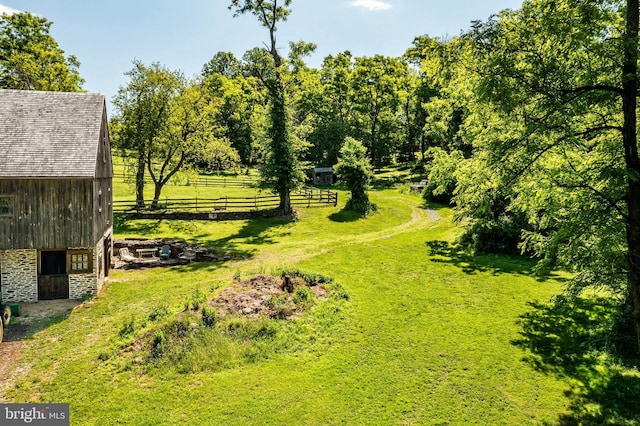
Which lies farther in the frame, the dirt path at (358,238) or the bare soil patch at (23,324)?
the dirt path at (358,238)

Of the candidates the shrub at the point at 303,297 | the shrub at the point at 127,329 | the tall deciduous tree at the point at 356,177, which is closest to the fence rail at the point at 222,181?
the tall deciduous tree at the point at 356,177

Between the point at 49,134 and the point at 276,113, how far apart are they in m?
19.5

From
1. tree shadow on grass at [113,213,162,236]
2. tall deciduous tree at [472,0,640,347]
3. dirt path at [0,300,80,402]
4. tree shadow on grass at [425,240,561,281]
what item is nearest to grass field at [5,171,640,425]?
tree shadow on grass at [425,240,561,281]

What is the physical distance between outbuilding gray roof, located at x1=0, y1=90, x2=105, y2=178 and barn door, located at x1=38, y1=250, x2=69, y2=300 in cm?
450

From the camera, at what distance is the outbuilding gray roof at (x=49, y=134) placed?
1838 cm

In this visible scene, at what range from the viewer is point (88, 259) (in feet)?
65.3

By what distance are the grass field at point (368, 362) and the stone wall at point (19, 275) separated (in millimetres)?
3007

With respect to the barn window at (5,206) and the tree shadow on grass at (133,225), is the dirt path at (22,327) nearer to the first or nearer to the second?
the barn window at (5,206)

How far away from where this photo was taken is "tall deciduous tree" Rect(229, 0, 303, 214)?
117ft

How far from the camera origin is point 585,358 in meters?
14.3

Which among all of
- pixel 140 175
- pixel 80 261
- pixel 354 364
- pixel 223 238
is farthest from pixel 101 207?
pixel 140 175

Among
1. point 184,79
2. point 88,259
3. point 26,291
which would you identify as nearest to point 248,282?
point 88,259

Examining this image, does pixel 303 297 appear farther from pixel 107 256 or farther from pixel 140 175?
pixel 140 175

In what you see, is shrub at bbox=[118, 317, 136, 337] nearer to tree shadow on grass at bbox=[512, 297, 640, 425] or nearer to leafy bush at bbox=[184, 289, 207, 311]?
leafy bush at bbox=[184, 289, 207, 311]
